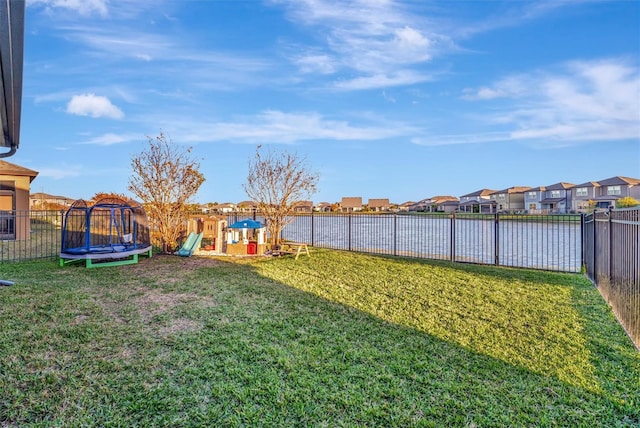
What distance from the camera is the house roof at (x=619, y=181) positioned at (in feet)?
155

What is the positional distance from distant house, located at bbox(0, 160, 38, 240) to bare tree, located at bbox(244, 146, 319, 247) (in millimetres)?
10050

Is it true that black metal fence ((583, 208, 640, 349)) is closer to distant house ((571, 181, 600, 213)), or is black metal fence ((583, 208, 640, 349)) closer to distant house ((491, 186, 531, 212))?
distant house ((571, 181, 600, 213))

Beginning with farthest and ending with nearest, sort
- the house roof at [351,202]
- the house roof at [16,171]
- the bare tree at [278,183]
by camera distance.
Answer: the house roof at [351,202] < the house roof at [16,171] < the bare tree at [278,183]

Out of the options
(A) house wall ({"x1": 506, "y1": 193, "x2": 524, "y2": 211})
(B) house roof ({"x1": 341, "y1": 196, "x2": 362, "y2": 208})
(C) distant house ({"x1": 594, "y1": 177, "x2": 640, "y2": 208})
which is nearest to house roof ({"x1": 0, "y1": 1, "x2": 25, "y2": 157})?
(C) distant house ({"x1": 594, "y1": 177, "x2": 640, "y2": 208})

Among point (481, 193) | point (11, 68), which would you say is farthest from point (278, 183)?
point (481, 193)

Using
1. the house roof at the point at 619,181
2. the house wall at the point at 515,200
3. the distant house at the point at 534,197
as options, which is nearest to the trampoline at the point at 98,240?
the house roof at the point at 619,181

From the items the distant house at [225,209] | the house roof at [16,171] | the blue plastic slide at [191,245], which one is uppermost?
the house roof at [16,171]

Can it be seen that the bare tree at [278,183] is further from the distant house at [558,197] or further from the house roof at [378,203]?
the house roof at [378,203]

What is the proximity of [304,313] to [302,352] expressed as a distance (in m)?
1.34

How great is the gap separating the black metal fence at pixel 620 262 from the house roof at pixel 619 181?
56575mm

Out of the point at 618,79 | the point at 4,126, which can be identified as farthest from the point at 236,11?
the point at 618,79

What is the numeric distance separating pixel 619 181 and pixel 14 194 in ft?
222

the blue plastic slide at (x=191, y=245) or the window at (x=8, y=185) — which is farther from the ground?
the window at (x=8, y=185)

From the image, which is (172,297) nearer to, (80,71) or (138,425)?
(138,425)
